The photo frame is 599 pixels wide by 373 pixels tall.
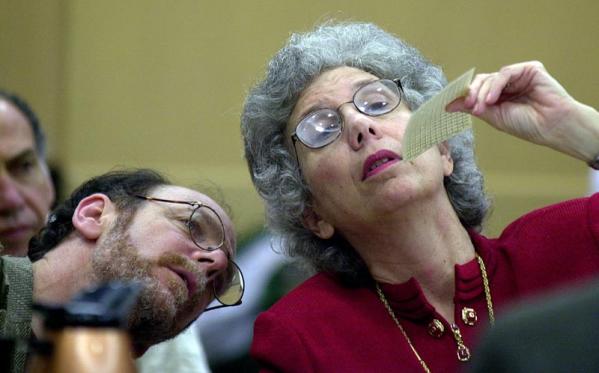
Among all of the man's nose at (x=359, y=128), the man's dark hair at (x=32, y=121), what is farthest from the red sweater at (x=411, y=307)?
the man's dark hair at (x=32, y=121)

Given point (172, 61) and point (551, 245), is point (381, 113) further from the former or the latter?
point (172, 61)

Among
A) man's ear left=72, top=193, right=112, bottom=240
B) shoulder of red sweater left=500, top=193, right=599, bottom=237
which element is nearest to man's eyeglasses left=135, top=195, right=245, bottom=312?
man's ear left=72, top=193, right=112, bottom=240

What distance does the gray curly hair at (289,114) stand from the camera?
3359mm

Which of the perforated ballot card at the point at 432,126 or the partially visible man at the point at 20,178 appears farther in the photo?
the partially visible man at the point at 20,178

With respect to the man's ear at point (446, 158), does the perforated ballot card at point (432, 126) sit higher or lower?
higher

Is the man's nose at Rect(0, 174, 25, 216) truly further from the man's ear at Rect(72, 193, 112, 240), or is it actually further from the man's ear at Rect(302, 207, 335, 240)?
the man's ear at Rect(302, 207, 335, 240)

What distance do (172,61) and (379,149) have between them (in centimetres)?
356

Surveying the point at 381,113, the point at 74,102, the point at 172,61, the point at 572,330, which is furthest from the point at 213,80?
the point at 572,330

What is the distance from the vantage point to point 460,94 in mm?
2867

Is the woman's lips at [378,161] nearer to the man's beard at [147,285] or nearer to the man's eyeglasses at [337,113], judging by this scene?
the man's eyeglasses at [337,113]

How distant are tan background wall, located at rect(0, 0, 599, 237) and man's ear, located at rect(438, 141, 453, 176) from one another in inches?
119

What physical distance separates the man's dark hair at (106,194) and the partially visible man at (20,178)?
923mm

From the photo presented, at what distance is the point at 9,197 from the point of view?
4480 millimetres

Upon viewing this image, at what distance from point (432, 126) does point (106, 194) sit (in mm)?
1063
